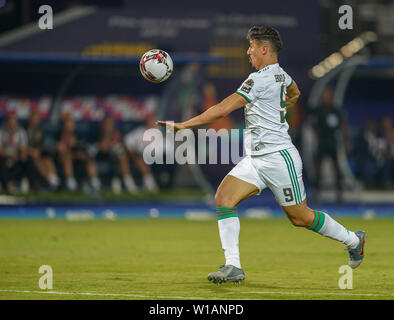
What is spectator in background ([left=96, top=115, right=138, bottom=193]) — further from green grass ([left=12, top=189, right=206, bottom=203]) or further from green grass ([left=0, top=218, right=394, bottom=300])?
green grass ([left=0, top=218, right=394, bottom=300])

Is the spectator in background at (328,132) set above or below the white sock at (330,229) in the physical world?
above

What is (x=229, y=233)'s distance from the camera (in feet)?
30.1

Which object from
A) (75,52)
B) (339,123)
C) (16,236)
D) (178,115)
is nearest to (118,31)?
(75,52)

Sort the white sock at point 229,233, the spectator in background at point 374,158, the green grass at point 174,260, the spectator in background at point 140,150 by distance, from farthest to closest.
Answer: the spectator in background at point 374,158 < the spectator in background at point 140,150 < the white sock at point 229,233 < the green grass at point 174,260

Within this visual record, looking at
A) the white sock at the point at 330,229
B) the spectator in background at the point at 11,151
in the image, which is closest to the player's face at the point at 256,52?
the white sock at the point at 330,229

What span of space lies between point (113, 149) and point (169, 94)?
6.25ft

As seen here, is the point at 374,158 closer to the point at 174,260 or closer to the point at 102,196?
the point at 102,196

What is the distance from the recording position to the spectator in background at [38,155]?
20.9 meters

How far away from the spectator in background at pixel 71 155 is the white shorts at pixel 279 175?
12325 mm

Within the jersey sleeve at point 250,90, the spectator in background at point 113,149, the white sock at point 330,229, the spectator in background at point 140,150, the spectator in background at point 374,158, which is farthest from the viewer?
the spectator in background at point 374,158

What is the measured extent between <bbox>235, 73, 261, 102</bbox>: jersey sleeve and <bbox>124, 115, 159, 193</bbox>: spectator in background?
13.1 metres

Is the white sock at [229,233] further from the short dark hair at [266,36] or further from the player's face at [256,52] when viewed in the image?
the short dark hair at [266,36]
